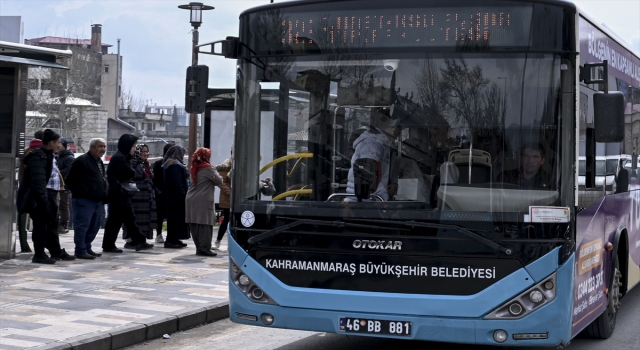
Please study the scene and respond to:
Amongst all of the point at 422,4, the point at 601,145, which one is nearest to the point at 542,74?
the point at 422,4

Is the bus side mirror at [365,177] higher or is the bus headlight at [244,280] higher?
the bus side mirror at [365,177]

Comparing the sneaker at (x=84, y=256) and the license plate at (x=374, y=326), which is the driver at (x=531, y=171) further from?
the sneaker at (x=84, y=256)

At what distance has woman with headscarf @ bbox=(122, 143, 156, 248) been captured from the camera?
1538 centimetres

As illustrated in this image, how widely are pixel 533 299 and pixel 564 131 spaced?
1167 millimetres

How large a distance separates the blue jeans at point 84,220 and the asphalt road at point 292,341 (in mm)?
4512

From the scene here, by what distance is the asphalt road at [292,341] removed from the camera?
27.5 ft

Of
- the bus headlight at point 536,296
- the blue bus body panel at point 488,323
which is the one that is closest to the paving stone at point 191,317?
the blue bus body panel at point 488,323

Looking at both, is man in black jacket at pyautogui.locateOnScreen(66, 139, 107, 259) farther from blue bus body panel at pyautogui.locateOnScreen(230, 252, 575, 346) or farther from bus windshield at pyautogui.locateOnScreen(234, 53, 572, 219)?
blue bus body panel at pyautogui.locateOnScreen(230, 252, 575, 346)

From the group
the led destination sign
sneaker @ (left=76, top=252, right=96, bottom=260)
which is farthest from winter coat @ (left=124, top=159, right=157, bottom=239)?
the led destination sign

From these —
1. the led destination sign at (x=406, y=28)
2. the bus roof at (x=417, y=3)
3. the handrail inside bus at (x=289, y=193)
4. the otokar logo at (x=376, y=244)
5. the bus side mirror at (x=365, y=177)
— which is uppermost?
the bus roof at (x=417, y=3)

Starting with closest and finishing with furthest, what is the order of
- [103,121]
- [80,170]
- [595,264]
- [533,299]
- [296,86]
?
1. [533,299]
2. [296,86]
3. [595,264]
4. [80,170]
5. [103,121]

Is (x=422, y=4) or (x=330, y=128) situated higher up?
(x=422, y=4)

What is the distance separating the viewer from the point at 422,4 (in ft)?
22.4

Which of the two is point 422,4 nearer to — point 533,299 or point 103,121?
point 533,299
